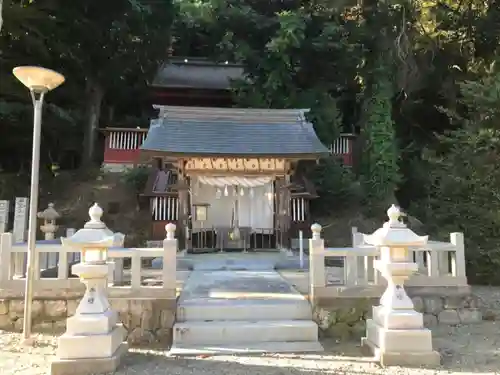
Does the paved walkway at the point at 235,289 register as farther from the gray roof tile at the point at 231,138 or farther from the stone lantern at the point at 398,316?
the gray roof tile at the point at 231,138

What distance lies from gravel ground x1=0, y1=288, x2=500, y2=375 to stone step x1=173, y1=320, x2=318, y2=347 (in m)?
0.34

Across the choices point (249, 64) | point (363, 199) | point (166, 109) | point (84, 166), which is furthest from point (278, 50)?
point (84, 166)

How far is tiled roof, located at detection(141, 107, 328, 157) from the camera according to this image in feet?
40.3

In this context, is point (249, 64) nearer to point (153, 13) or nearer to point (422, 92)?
point (153, 13)

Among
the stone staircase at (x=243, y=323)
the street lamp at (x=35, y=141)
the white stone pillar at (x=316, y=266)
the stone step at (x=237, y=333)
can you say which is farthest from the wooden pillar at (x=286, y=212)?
the street lamp at (x=35, y=141)

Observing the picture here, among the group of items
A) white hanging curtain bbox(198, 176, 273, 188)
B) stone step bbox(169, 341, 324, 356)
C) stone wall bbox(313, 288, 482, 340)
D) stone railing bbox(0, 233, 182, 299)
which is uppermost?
white hanging curtain bbox(198, 176, 273, 188)

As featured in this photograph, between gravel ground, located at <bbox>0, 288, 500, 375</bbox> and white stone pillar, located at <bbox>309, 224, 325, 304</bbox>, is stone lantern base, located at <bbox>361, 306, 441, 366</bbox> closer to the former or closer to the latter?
gravel ground, located at <bbox>0, 288, 500, 375</bbox>

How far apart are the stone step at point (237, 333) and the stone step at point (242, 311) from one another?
0.17 metres

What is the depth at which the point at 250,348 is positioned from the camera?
223 inches

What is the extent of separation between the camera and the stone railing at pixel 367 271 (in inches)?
255

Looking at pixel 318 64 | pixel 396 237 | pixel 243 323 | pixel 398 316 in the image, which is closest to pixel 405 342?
pixel 398 316

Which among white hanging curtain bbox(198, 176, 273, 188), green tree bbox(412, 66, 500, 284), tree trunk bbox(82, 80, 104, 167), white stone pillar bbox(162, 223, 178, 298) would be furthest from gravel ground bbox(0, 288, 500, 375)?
tree trunk bbox(82, 80, 104, 167)

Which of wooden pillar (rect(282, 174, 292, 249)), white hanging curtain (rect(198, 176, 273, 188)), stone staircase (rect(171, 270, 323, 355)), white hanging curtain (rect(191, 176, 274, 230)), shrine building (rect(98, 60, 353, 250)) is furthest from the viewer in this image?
white hanging curtain (rect(191, 176, 274, 230))

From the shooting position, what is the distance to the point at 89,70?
17.7 meters
